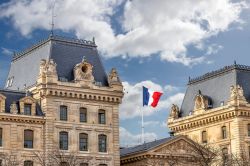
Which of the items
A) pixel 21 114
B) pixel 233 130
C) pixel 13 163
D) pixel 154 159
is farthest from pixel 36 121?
pixel 233 130

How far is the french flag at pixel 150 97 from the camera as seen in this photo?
363 ft

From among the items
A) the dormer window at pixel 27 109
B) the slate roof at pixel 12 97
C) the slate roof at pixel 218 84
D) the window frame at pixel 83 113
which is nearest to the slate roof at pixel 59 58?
the slate roof at pixel 12 97

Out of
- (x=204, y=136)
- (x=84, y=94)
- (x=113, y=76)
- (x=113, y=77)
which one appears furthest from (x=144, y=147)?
(x=204, y=136)

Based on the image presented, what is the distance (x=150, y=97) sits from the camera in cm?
11106

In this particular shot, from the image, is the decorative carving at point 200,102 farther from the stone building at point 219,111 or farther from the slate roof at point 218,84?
the slate roof at point 218,84

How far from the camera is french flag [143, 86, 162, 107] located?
110750mm

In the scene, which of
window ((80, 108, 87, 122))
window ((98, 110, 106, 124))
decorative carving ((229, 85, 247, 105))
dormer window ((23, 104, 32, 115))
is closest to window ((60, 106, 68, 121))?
window ((80, 108, 87, 122))

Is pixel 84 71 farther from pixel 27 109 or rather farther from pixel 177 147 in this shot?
pixel 177 147

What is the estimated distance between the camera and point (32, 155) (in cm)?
9431

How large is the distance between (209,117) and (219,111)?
255 cm

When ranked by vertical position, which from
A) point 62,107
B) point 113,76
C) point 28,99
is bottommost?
point 62,107

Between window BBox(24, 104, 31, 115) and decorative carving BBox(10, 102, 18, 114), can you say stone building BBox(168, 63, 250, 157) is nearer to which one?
window BBox(24, 104, 31, 115)

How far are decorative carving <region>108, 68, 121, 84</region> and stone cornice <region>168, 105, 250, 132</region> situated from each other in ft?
63.2

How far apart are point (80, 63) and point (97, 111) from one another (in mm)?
7257
